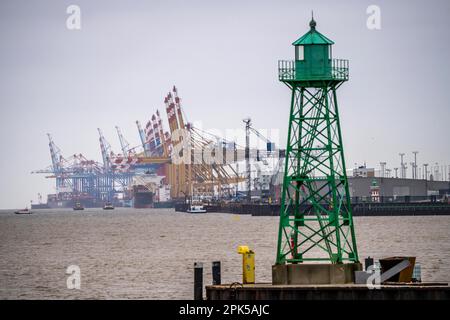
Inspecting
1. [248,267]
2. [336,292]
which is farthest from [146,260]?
[336,292]

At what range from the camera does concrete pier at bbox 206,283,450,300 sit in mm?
29125

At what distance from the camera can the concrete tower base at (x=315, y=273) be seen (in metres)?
32.3

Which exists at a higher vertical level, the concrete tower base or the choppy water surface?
the concrete tower base

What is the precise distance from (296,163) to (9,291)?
2256 centimetres

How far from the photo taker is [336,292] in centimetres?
2942

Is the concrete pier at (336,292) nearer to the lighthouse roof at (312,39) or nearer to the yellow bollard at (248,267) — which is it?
the yellow bollard at (248,267)

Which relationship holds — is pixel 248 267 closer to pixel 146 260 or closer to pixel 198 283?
pixel 198 283

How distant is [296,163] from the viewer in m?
34.3

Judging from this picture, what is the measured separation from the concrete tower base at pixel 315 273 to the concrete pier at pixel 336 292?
90.1 inches

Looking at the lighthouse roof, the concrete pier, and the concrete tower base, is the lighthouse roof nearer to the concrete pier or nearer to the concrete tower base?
the concrete tower base

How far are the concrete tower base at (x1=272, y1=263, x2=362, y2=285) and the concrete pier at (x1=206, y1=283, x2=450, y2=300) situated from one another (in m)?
2.29

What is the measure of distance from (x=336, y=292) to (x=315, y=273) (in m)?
2.95

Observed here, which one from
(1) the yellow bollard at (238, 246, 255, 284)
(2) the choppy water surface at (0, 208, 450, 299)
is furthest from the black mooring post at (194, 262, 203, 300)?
(2) the choppy water surface at (0, 208, 450, 299)
